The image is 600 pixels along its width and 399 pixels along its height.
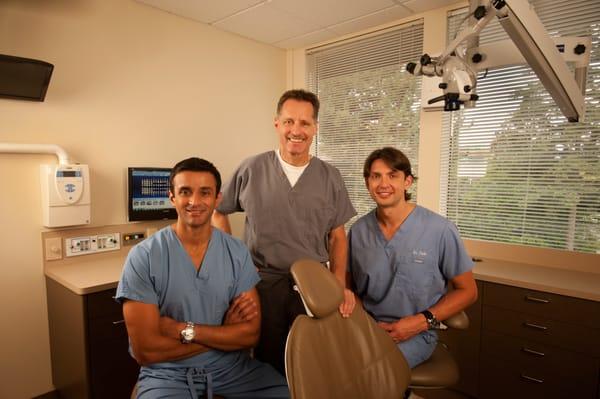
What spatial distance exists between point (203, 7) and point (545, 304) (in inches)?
104

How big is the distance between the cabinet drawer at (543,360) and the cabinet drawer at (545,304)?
17cm

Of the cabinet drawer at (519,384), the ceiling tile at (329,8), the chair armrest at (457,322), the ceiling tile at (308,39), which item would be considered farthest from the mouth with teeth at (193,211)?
the ceiling tile at (308,39)

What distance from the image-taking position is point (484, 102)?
2.36m

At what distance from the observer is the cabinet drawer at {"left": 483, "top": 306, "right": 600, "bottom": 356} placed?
1.72 m

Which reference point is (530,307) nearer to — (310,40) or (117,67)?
(310,40)

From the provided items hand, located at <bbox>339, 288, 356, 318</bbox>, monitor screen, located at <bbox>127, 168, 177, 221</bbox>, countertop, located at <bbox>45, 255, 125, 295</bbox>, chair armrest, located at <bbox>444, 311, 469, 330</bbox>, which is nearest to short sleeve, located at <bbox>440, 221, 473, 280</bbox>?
chair armrest, located at <bbox>444, 311, 469, 330</bbox>

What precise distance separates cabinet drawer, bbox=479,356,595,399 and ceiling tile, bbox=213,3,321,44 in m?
2.50

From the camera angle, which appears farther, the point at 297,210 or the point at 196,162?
the point at 297,210

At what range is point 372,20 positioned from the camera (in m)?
2.68

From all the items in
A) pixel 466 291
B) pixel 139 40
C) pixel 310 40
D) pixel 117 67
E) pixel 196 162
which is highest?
pixel 310 40

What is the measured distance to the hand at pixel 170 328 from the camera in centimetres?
122

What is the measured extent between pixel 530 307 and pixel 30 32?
2.96 meters

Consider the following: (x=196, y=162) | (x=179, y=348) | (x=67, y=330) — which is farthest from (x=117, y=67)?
(x=179, y=348)

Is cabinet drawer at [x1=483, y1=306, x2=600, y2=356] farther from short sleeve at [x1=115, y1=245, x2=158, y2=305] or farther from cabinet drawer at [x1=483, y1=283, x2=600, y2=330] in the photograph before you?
short sleeve at [x1=115, y1=245, x2=158, y2=305]
